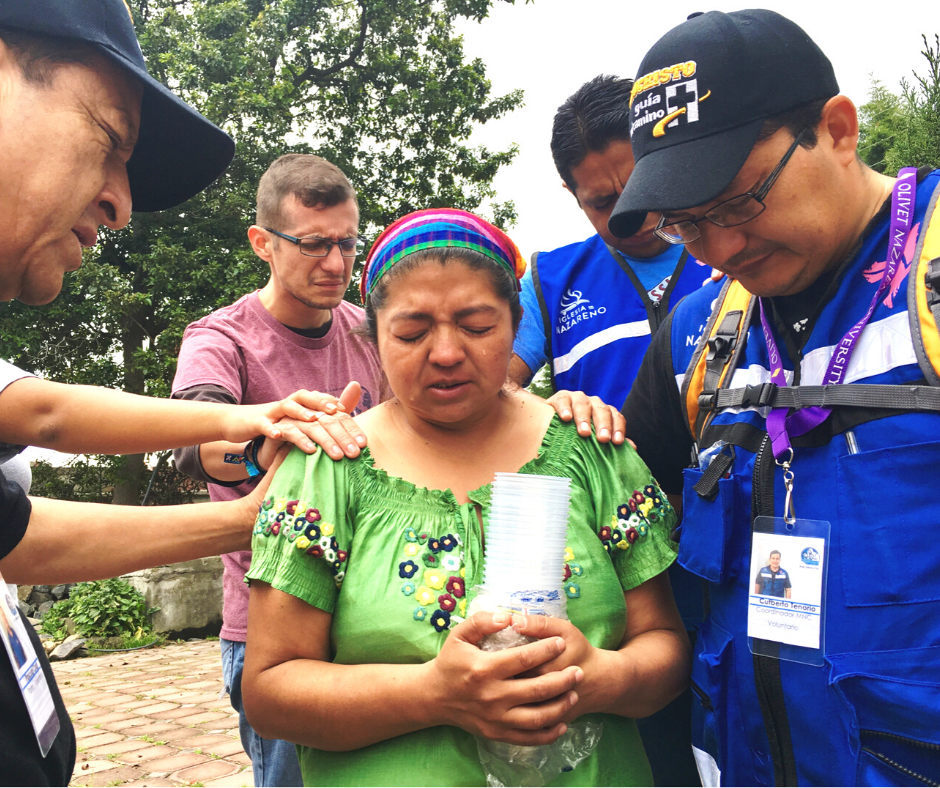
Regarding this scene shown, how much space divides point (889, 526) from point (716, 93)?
1.03 m

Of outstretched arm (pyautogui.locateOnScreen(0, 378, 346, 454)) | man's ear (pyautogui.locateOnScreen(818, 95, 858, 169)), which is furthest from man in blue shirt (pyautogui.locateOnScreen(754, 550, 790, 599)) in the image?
outstretched arm (pyautogui.locateOnScreen(0, 378, 346, 454))

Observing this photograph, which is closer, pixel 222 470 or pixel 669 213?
pixel 669 213

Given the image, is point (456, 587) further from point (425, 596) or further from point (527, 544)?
point (527, 544)

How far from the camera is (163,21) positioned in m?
13.9

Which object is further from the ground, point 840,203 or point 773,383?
point 840,203

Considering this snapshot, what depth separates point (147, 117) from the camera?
6.35 feet

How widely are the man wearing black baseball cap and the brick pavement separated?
4.16 meters

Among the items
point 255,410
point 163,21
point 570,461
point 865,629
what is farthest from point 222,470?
point 163,21

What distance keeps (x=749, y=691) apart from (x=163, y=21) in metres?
15.4

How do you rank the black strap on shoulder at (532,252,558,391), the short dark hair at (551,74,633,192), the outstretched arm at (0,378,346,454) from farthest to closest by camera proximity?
the black strap on shoulder at (532,252,558,391) → the short dark hair at (551,74,633,192) → the outstretched arm at (0,378,346,454)

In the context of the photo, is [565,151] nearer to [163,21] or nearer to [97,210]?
[97,210]

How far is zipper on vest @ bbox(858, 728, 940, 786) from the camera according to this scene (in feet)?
5.06

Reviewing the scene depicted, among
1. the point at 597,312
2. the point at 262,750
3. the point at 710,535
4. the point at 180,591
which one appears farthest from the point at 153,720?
the point at 710,535

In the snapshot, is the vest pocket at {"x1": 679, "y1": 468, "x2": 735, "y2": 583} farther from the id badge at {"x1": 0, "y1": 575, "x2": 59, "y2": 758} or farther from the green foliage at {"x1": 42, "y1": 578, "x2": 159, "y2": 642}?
the green foliage at {"x1": 42, "y1": 578, "x2": 159, "y2": 642}
